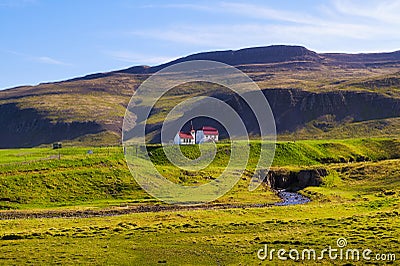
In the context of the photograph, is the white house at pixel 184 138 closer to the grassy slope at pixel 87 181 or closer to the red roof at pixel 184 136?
the red roof at pixel 184 136

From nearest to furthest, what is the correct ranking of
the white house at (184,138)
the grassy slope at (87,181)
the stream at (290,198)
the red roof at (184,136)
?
the grassy slope at (87,181), the stream at (290,198), the white house at (184,138), the red roof at (184,136)

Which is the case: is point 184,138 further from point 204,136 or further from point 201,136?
point 201,136

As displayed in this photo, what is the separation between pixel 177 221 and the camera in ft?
163

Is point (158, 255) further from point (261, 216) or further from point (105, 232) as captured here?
point (261, 216)

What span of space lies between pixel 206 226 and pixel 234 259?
40.5 ft

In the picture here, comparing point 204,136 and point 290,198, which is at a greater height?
point 204,136

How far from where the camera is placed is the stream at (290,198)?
2721 inches

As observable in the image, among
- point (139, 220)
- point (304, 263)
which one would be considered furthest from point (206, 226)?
point (304, 263)

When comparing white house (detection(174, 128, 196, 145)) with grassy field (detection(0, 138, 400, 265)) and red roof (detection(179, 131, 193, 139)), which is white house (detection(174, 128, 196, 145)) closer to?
red roof (detection(179, 131, 193, 139))

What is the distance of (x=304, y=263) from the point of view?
1264 inches

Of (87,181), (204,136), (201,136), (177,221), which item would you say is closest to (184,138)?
(204,136)

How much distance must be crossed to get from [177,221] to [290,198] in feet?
99.3

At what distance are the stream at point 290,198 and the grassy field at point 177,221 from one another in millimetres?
1848

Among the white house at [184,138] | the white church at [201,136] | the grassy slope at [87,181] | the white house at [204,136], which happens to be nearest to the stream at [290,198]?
the grassy slope at [87,181]
